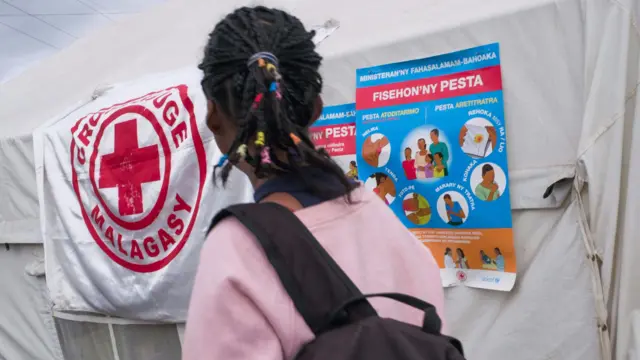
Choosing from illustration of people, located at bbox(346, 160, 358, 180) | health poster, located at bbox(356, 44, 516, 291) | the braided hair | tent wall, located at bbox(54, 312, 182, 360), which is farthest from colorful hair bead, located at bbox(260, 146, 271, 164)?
tent wall, located at bbox(54, 312, 182, 360)

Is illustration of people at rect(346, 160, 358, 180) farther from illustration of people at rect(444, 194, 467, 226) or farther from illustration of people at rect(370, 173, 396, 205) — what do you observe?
illustration of people at rect(444, 194, 467, 226)

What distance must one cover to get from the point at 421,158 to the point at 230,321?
103 centimetres

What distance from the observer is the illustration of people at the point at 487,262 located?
1387 millimetres

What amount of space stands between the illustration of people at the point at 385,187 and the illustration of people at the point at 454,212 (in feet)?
0.54

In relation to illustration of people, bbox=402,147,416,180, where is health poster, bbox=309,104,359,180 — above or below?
above

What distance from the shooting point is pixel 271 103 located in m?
0.67

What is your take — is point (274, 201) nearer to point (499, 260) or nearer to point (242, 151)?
point (242, 151)

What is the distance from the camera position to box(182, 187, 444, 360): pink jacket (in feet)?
1.79

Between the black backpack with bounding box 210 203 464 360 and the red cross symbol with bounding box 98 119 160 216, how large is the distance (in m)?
1.48

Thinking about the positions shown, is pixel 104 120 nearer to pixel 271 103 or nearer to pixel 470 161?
pixel 470 161

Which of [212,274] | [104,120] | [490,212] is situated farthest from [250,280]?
[104,120]

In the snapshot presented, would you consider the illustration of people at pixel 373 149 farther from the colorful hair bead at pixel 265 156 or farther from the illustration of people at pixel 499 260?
the colorful hair bead at pixel 265 156

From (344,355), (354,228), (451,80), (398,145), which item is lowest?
(344,355)

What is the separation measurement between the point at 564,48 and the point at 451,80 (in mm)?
279
